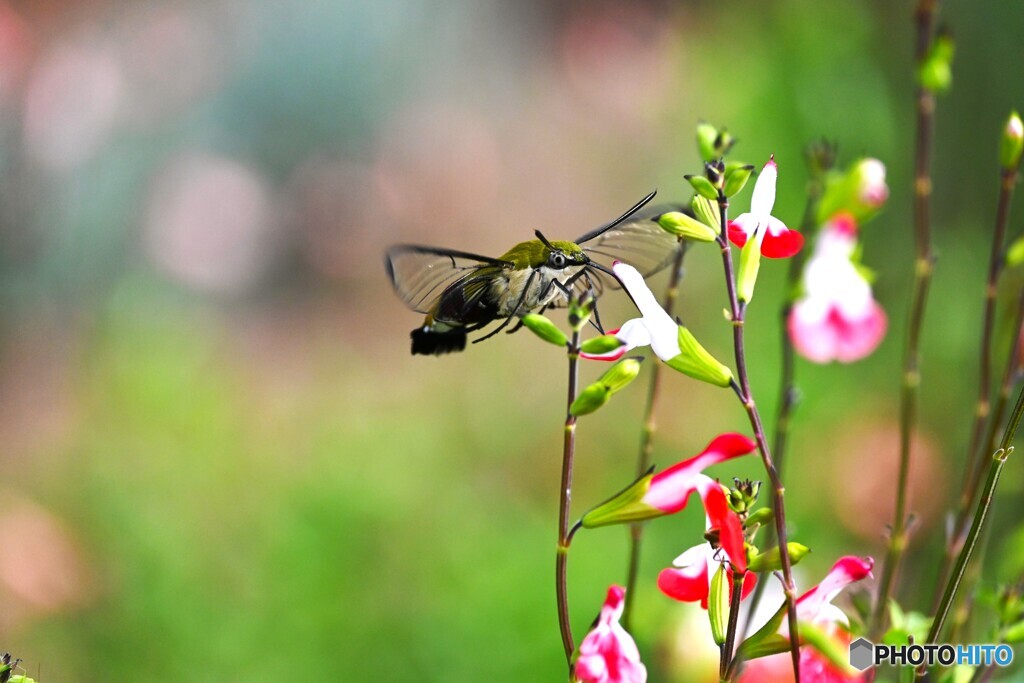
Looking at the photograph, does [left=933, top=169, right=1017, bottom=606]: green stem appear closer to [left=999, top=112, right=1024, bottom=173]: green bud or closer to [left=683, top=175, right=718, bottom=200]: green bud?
[left=999, top=112, right=1024, bottom=173]: green bud

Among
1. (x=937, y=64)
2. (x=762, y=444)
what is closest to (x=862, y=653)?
(x=762, y=444)

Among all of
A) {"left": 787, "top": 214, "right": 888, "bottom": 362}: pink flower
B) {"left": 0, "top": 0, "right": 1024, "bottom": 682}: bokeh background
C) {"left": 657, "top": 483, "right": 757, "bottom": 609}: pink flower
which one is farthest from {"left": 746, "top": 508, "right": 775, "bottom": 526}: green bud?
{"left": 0, "top": 0, "right": 1024, "bottom": 682}: bokeh background

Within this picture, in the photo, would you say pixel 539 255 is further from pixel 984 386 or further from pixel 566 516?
pixel 984 386

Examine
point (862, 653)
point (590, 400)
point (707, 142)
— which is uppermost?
point (707, 142)

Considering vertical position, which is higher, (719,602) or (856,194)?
(856,194)

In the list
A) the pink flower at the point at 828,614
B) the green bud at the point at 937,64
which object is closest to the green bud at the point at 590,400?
the pink flower at the point at 828,614

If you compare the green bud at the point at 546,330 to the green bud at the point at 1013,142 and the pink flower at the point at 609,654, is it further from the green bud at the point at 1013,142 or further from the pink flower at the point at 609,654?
the green bud at the point at 1013,142

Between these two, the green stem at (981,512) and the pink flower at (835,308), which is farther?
the pink flower at (835,308)
